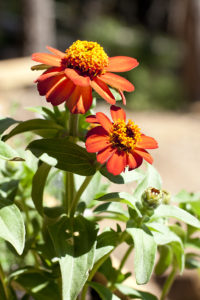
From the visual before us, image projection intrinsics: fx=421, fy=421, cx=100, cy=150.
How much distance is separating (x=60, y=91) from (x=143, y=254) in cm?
25

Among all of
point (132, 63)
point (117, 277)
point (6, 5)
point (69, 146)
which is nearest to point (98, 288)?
point (117, 277)

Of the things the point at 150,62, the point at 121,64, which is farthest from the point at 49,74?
the point at 150,62

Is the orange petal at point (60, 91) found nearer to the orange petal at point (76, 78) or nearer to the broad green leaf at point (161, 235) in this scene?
the orange petal at point (76, 78)

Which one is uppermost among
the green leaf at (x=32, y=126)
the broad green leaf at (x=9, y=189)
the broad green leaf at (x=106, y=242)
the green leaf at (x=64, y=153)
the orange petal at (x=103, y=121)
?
the orange petal at (x=103, y=121)

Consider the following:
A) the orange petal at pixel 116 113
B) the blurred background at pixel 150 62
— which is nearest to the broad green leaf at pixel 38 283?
the orange petal at pixel 116 113

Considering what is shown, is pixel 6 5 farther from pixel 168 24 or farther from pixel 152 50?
pixel 152 50

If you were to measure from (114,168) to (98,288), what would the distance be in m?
0.24

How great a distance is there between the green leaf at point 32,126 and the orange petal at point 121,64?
13 cm

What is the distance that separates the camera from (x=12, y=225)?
1.88ft

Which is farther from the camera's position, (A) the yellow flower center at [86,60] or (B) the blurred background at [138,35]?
(B) the blurred background at [138,35]

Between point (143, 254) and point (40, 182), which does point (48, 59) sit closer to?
point (40, 182)

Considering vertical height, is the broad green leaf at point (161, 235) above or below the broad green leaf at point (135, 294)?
above

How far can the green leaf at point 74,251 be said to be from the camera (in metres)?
0.57

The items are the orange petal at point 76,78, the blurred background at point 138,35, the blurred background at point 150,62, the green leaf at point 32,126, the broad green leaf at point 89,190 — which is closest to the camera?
the orange petal at point 76,78
